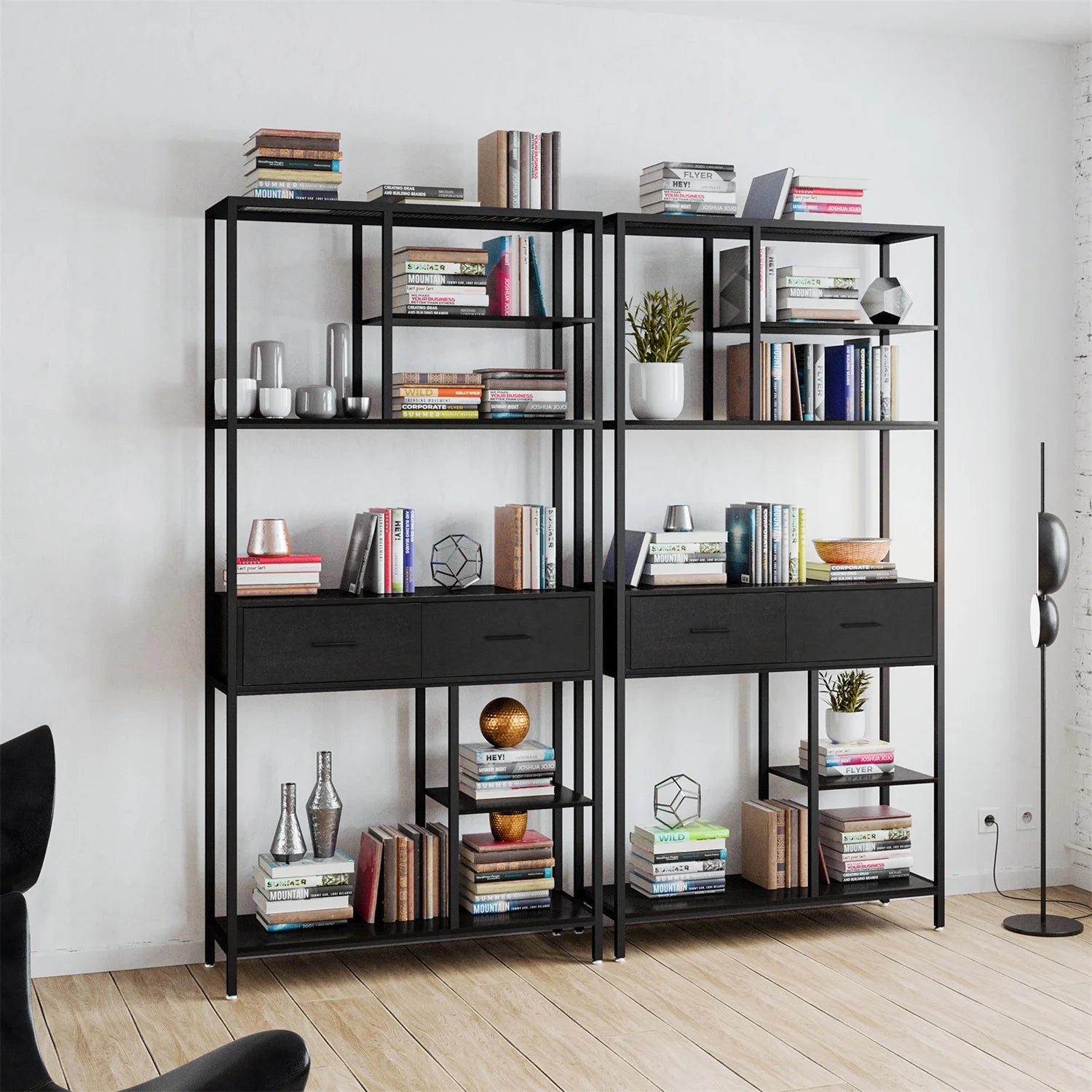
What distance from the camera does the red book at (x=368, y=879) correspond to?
12.7ft

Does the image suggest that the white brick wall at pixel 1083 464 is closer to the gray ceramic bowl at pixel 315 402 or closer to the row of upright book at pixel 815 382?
the row of upright book at pixel 815 382

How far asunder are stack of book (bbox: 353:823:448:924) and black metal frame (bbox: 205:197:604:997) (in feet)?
Answer: 0.13

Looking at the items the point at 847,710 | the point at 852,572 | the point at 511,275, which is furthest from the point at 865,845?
the point at 511,275

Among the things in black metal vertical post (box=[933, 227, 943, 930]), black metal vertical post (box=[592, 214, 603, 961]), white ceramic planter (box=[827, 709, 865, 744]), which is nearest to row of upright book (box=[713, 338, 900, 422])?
black metal vertical post (box=[933, 227, 943, 930])

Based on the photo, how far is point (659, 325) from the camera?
4.15 metres

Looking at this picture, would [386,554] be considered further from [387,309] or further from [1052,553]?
[1052,553]

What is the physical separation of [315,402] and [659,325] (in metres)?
1.07

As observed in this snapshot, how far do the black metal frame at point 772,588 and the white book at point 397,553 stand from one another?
1.99 ft

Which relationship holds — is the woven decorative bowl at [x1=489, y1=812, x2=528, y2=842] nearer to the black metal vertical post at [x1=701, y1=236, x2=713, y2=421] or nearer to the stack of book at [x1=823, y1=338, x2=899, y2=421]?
the black metal vertical post at [x1=701, y1=236, x2=713, y2=421]

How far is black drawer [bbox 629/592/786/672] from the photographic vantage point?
3.97 meters

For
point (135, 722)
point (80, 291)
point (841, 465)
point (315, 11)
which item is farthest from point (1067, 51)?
point (135, 722)

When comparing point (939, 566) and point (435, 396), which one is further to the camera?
point (939, 566)

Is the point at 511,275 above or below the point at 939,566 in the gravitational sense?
above

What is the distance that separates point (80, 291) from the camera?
12.5 ft
